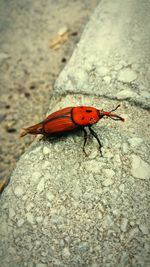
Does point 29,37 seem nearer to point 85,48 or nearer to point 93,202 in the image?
point 85,48

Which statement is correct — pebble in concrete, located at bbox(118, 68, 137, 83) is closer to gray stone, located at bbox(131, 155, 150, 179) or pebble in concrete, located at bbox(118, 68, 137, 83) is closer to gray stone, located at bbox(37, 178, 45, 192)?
gray stone, located at bbox(131, 155, 150, 179)

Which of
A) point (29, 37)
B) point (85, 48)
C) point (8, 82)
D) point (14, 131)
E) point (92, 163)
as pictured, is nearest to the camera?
point (92, 163)

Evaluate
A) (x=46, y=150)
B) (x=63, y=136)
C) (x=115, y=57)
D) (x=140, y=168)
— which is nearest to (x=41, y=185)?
(x=46, y=150)

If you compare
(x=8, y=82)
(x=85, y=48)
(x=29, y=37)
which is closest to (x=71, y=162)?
(x=85, y=48)

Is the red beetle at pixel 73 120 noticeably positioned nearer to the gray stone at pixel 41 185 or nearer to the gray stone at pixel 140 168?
the gray stone at pixel 140 168

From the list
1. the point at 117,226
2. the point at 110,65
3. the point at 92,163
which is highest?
the point at 110,65

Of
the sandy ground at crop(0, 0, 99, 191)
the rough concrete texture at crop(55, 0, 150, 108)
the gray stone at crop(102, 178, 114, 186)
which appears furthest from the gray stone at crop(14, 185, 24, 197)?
the rough concrete texture at crop(55, 0, 150, 108)
